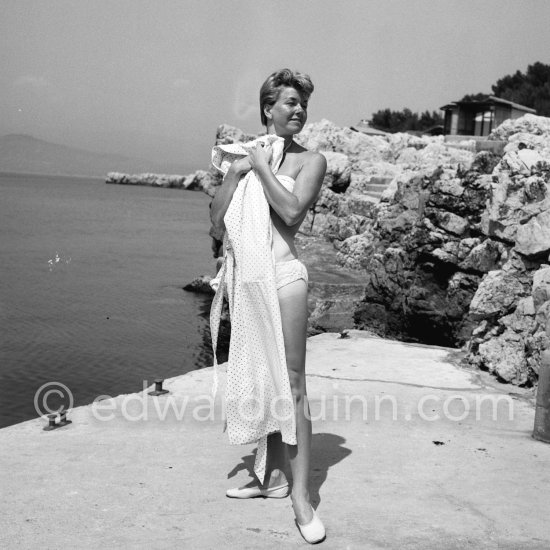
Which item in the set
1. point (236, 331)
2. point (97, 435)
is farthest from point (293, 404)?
point (97, 435)

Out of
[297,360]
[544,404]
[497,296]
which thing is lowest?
[544,404]

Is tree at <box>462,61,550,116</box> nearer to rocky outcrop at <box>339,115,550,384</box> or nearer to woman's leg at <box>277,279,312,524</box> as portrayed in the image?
rocky outcrop at <box>339,115,550,384</box>

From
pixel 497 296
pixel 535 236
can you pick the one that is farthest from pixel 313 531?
pixel 535 236

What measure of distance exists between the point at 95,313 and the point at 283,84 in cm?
1527

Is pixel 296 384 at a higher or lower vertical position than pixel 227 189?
lower

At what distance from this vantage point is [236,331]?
10.5 feet

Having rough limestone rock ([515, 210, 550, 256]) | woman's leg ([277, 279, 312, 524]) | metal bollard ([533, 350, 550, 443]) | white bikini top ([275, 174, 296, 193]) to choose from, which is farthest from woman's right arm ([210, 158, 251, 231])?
rough limestone rock ([515, 210, 550, 256])

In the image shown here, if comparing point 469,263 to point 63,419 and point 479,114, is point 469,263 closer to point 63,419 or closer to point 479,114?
point 63,419

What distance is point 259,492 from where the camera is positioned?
331cm

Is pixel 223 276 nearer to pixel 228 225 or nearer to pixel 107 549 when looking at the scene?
pixel 228 225

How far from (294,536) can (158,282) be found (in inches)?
824

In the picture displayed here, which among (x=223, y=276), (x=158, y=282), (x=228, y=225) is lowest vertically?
(x=158, y=282)
